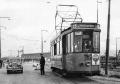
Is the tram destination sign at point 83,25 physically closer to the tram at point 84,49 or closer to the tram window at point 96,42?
the tram at point 84,49

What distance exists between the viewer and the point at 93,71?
14.2 meters

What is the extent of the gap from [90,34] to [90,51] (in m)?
0.99

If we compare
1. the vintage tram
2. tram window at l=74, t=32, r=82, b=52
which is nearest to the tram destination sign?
the vintage tram

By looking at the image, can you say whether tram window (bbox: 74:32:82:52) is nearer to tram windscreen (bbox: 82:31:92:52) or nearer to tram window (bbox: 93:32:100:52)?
tram windscreen (bbox: 82:31:92:52)

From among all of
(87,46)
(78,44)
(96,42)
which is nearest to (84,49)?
(87,46)

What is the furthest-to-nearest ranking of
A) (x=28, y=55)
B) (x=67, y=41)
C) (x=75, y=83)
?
(x=28, y=55), (x=67, y=41), (x=75, y=83)

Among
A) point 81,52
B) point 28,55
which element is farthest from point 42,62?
point 28,55

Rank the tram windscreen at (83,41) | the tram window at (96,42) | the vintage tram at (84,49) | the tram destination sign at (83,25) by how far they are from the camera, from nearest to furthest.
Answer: the vintage tram at (84,49) → the tram windscreen at (83,41) → the tram window at (96,42) → the tram destination sign at (83,25)

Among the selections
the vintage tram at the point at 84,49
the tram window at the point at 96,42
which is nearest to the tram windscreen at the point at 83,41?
the vintage tram at the point at 84,49

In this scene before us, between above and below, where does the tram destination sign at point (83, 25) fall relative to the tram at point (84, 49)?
A: above

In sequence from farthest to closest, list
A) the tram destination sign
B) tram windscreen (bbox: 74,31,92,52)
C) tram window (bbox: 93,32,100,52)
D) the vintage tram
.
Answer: the tram destination sign → tram window (bbox: 93,32,100,52) → tram windscreen (bbox: 74,31,92,52) → the vintage tram

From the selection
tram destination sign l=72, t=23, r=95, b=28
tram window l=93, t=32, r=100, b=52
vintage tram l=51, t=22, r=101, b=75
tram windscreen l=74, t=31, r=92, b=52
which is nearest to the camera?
vintage tram l=51, t=22, r=101, b=75

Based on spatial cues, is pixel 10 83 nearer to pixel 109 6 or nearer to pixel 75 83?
pixel 75 83

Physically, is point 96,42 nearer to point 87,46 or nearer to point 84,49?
point 87,46
